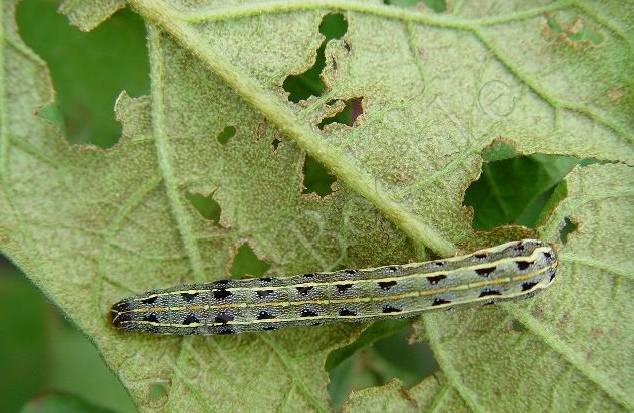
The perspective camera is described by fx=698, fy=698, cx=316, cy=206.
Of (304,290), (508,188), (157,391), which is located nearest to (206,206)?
(304,290)

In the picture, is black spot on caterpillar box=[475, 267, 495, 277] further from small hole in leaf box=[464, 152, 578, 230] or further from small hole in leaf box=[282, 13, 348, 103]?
small hole in leaf box=[282, 13, 348, 103]

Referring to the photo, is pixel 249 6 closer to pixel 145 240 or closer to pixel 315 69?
pixel 315 69

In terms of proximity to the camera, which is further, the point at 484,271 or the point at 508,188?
the point at 508,188

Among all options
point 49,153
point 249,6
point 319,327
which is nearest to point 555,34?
point 249,6

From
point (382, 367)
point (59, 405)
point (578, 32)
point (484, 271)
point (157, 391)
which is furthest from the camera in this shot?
point (382, 367)

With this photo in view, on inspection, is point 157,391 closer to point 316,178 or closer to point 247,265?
point 247,265

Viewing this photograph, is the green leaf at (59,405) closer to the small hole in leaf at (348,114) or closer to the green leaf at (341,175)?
the green leaf at (341,175)

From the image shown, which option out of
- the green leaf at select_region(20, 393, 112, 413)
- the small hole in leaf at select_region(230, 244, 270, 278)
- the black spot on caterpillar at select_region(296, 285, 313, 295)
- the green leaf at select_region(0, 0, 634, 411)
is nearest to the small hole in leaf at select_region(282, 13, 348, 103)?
the green leaf at select_region(0, 0, 634, 411)
